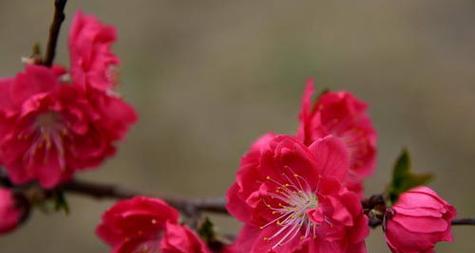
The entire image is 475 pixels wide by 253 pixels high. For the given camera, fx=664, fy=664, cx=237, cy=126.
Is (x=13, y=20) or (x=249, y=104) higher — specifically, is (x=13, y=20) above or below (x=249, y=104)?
above

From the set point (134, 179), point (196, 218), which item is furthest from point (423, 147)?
point (196, 218)

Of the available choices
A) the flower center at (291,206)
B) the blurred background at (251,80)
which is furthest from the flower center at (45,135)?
the blurred background at (251,80)

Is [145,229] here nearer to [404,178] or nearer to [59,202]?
[59,202]

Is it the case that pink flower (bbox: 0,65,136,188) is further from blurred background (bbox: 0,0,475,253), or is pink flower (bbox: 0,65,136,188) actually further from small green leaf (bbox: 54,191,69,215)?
blurred background (bbox: 0,0,475,253)

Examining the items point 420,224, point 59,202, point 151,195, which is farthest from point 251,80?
point 420,224

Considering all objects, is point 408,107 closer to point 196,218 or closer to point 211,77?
point 211,77

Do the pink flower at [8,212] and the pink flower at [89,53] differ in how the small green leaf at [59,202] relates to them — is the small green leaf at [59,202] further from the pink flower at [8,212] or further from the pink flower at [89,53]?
the pink flower at [89,53]

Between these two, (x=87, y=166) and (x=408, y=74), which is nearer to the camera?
(x=87, y=166)
